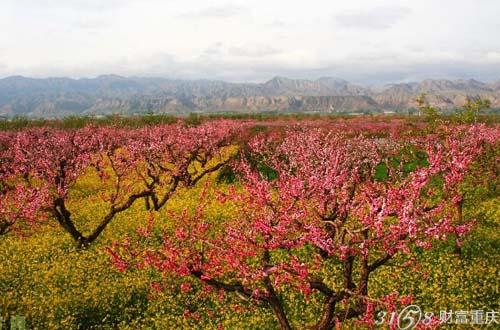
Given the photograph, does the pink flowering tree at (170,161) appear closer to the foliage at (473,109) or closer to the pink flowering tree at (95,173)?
the pink flowering tree at (95,173)

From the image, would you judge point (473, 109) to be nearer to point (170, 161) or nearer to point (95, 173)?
point (170, 161)

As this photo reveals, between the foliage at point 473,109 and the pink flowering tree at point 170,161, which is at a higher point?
the foliage at point 473,109

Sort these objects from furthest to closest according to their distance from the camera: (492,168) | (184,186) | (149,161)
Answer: (184,186), (149,161), (492,168)

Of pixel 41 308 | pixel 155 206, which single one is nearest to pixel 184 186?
pixel 155 206

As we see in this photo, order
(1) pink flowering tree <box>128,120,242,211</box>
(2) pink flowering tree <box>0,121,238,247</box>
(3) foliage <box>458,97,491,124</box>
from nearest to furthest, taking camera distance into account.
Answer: (2) pink flowering tree <box>0,121,238,247</box>
(3) foliage <box>458,97,491,124</box>
(1) pink flowering tree <box>128,120,242,211</box>

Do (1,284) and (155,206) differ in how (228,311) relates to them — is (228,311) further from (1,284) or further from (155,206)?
(155,206)

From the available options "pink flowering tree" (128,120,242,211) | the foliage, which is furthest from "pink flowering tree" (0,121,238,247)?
the foliage

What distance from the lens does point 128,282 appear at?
1894 centimetres

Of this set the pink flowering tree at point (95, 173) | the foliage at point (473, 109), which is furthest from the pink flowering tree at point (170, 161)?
the foliage at point (473, 109)

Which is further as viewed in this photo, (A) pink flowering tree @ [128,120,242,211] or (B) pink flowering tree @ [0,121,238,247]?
(A) pink flowering tree @ [128,120,242,211]

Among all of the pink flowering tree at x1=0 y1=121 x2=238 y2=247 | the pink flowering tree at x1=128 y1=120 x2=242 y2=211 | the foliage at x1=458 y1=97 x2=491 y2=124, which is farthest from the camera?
the pink flowering tree at x1=128 y1=120 x2=242 y2=211

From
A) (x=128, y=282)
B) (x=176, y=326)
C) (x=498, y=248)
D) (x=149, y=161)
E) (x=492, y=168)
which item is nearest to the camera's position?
(x=176, y=326)

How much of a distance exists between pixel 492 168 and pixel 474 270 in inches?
248

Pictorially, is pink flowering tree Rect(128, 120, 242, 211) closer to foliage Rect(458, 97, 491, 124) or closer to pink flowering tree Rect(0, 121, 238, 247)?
pink flowering tree Rect(0, 121, 238, 247)
